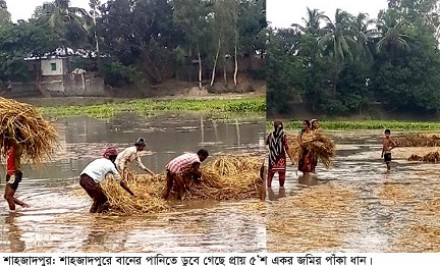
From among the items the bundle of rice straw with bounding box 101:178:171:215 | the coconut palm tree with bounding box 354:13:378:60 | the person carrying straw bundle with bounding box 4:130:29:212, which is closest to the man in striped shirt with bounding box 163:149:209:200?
the bundle of rice straw with bounding box 101:178:171:215

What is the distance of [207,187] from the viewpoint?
7.70m

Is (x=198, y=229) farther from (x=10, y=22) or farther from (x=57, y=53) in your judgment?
(x=10, y=22)

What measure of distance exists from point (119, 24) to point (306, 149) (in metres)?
3.84

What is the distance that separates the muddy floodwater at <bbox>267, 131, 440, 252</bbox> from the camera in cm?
529

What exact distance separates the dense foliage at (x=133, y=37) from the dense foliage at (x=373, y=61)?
2.68 meters

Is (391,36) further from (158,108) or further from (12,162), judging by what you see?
(12,162)

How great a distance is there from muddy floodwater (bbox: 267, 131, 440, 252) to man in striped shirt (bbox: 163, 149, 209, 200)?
3.39 feet

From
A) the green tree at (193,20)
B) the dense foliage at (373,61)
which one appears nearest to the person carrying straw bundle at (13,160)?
the green tree at (193,20)

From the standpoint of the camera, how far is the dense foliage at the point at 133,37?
1022 centimetres

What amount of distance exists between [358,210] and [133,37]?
514 centimetres

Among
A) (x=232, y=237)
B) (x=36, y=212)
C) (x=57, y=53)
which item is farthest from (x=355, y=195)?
(x=57, y=53)

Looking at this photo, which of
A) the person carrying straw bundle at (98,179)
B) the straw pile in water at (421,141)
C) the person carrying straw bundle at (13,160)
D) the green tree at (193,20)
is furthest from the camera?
the straw pile in water at (421,141)

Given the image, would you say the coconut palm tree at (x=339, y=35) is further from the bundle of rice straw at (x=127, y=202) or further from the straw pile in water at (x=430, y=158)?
the bundle of rice straw at (x=127, y=202)

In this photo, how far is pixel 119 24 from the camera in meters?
10.6
